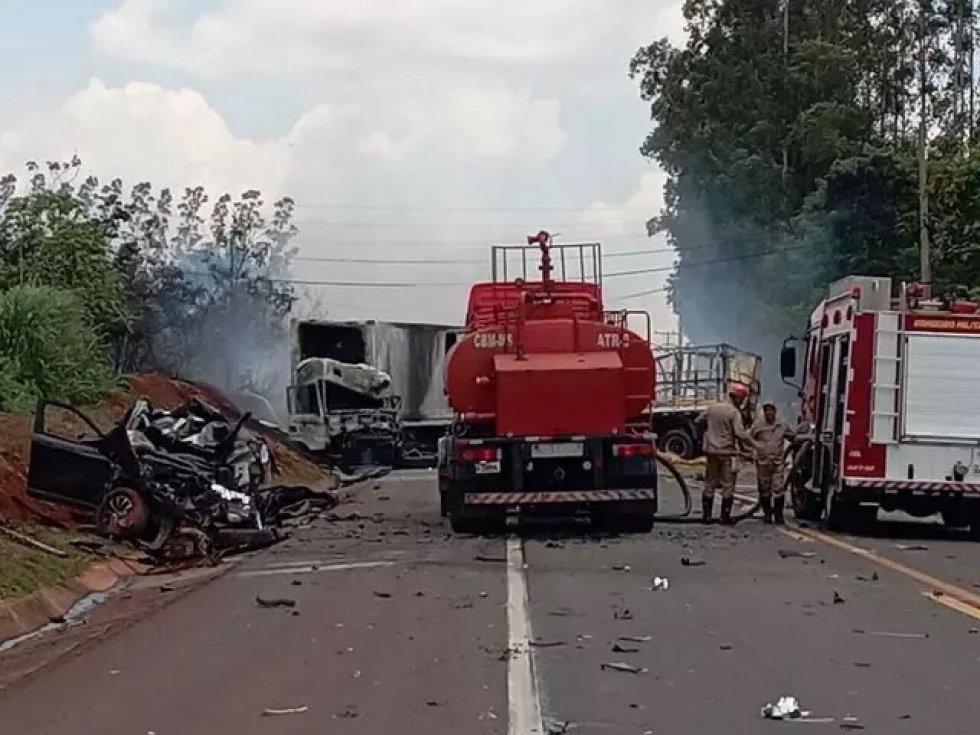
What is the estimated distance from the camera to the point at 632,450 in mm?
20859

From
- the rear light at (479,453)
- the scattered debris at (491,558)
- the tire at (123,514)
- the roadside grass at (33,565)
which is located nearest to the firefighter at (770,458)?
the rear light at (479,453)

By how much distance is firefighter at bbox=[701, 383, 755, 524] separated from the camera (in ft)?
75.6

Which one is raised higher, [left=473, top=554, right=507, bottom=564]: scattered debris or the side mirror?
the side mirror

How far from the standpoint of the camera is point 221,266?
59750 millimetres

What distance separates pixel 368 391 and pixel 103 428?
50.0 feet

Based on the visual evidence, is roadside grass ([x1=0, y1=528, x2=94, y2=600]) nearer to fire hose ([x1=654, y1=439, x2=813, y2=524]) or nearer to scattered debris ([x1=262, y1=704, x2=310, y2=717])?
scattered debris ([x1=262, y1=704, x2=310, y2=717])

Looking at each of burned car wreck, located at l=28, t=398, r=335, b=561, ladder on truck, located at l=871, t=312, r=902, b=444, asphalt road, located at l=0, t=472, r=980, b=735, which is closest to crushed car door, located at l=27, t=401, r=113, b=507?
burned car wreck, located at l=28, t=398, r=335, b=561

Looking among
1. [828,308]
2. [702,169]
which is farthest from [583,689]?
[702,169]

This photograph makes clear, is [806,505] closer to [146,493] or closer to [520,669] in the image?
[146,493]

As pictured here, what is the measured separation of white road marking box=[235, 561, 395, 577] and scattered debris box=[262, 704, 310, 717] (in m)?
7.73

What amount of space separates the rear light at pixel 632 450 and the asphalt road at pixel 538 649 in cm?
226

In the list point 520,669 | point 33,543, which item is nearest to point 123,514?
point 33,543

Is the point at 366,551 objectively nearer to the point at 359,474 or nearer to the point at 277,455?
the point at 277,455

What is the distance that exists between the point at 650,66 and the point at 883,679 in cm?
5807
